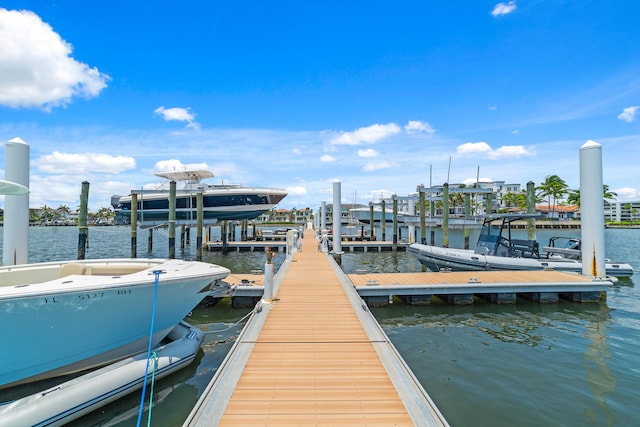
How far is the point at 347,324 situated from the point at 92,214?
153302mm

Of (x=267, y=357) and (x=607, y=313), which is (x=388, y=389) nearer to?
(x=267, y=357)

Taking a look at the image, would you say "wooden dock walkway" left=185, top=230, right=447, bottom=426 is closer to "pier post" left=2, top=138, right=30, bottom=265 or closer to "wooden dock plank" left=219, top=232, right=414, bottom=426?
"wooden dock plank" left=219, top=232, right=414, bottom=426

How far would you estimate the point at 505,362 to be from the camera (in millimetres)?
6418

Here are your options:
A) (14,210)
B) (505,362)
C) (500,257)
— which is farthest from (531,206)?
(14,210)

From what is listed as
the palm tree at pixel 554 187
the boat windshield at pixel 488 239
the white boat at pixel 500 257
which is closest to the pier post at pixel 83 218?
the white boat at pixel 500 257

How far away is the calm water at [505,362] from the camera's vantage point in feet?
15.8

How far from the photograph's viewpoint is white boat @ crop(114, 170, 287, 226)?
26875 millimetres

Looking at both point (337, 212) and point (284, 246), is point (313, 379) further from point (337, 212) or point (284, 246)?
point (284, 246)

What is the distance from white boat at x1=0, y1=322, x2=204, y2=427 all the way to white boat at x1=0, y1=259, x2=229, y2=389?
383 mm

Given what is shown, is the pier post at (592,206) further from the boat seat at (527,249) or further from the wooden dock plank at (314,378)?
the wooden dock plank at (314,378)

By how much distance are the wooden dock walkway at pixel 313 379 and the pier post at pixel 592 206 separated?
27.9 ft

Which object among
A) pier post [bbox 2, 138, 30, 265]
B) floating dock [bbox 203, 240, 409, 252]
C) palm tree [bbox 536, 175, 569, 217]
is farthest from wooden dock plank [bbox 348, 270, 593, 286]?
palm tree [bbox 536, 175, 569, 217]

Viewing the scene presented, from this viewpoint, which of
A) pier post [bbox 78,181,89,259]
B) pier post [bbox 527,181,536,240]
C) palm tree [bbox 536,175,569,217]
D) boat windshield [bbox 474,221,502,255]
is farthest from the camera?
palm tree [bbox 536,175,569,217]

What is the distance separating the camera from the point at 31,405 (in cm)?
399
